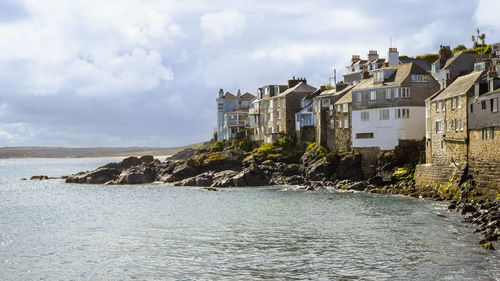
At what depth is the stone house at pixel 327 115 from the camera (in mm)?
83375

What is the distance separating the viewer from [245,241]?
119 ft

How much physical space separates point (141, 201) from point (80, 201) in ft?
25.8

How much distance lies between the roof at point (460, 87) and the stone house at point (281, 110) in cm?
3600

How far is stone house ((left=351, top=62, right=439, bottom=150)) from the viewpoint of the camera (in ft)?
233

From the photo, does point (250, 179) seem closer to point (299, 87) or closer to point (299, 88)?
point (299, 88)

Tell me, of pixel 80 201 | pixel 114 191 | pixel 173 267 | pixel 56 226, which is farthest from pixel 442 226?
pixel 114 191

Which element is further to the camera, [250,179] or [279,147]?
[279,147]

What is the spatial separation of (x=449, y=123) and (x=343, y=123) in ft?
75.6

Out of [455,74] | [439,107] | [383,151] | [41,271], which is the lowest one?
[41,271]

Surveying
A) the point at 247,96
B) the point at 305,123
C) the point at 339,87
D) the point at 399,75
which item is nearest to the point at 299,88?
the point at 305,123

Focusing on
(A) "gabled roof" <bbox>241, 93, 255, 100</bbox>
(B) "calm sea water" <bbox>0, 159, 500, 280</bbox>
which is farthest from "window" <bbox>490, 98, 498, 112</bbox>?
(A) "gabled roof" <bbox>241, 93, 255, 100</bbox>

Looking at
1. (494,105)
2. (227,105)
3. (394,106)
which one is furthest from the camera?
(227,105)

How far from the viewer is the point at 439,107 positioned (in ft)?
202

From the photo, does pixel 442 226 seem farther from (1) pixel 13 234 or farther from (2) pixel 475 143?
(1) pixel 13 234
